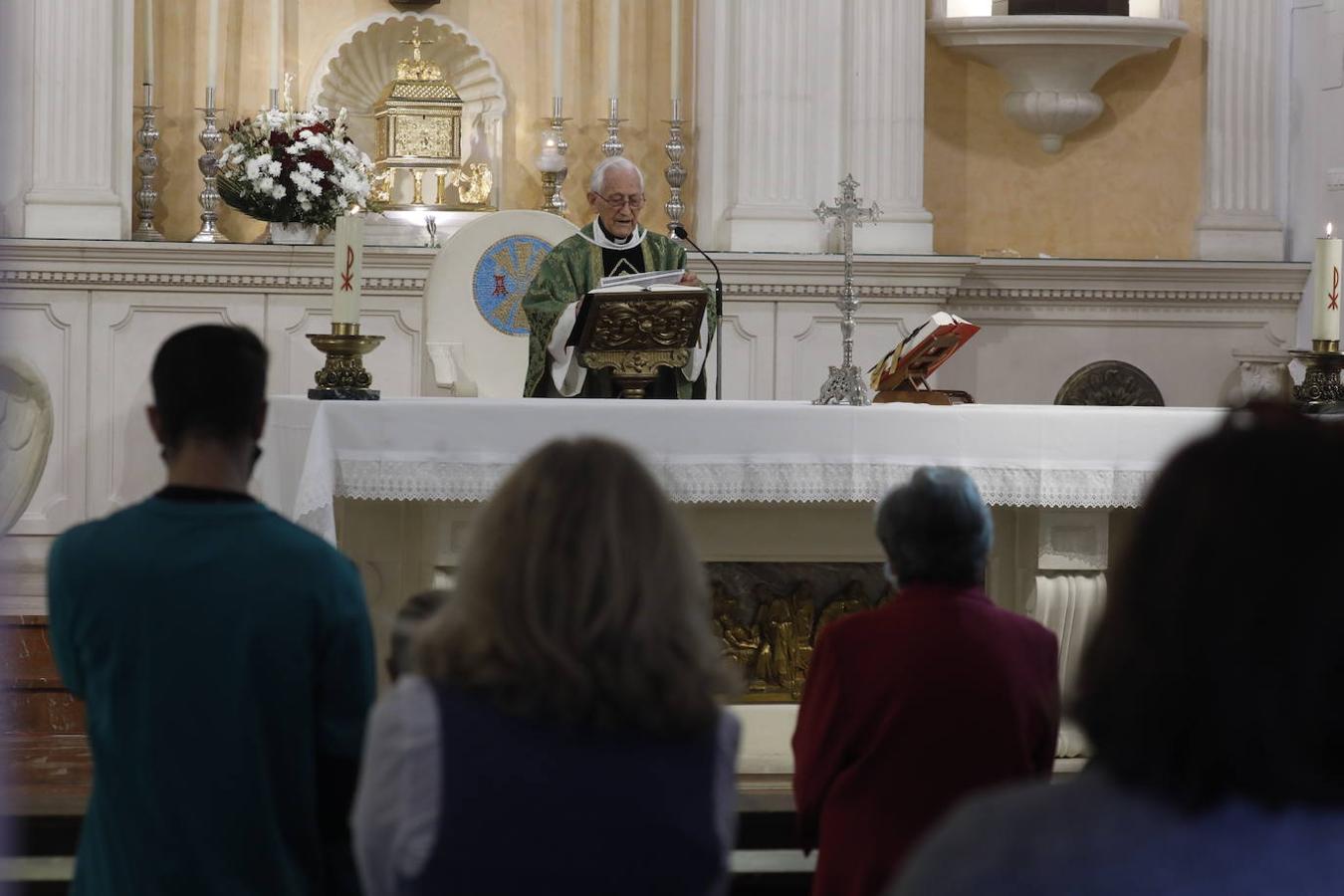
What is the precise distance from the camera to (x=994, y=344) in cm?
859

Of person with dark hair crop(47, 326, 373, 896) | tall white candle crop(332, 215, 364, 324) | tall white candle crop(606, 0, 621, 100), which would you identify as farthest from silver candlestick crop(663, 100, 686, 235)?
person with dark hair crop(47, 326, 373, 896)

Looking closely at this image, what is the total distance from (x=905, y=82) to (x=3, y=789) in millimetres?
7099

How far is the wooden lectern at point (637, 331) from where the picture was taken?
5.10 m

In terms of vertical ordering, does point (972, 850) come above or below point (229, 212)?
below

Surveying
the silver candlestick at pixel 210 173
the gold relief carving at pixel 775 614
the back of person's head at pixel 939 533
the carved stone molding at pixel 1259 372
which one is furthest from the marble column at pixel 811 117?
the back of person's head at pixel 939 533

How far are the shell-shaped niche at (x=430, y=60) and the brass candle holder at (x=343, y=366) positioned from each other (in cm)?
395

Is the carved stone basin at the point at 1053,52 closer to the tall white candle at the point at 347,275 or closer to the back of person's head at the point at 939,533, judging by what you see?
the tall white candle at the point at 347,275

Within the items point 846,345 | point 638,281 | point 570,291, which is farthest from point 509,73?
point 846,345

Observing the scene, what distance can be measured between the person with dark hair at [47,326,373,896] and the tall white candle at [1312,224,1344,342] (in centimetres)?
360

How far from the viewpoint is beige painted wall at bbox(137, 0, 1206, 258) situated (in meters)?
8.81

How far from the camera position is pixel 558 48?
28.6 feet

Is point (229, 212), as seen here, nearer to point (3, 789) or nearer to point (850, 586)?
point (850, 586)

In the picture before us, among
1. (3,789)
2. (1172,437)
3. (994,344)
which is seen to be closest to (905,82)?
(994,344)

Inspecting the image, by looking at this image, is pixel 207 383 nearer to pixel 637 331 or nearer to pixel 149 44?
pixel 637 331
